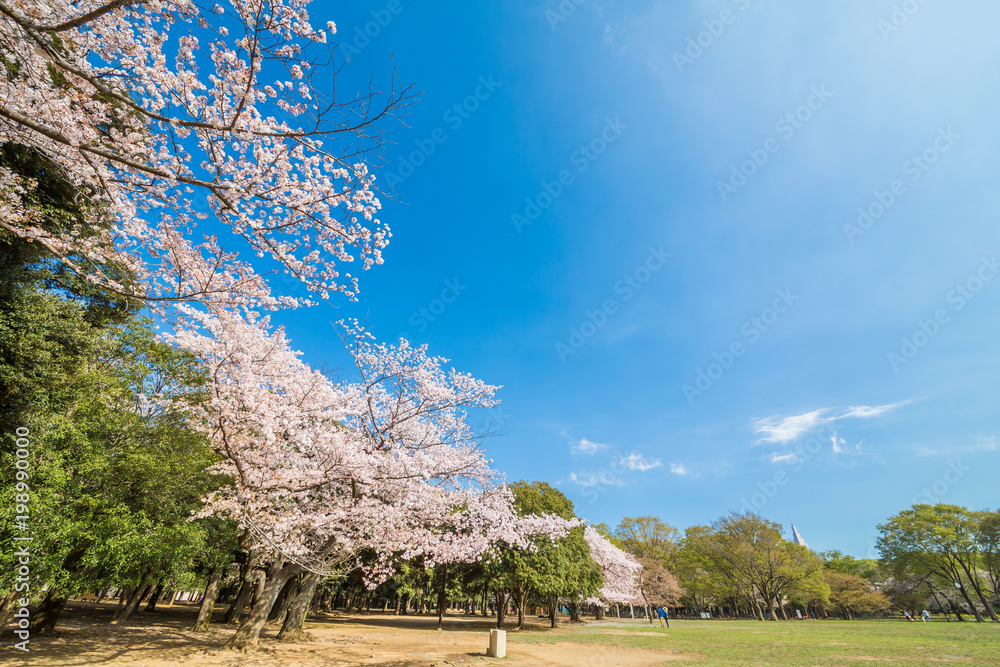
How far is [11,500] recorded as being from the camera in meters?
7.20

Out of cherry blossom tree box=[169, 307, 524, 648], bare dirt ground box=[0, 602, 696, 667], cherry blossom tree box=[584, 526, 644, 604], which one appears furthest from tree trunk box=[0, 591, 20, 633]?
cherry blossom tree box=[584, 526, 644, 604]

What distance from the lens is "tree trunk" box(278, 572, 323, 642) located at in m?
13.0


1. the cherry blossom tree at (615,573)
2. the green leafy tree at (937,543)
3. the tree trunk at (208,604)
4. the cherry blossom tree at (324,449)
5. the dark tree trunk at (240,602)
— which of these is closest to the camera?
the cherry blossom tree at (324,449)

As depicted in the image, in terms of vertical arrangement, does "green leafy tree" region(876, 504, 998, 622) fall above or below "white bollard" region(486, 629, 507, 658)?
above

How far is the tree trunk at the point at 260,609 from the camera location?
427 inches

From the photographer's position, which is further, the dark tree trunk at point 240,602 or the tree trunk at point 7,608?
the dark tree trunk at point 240,602

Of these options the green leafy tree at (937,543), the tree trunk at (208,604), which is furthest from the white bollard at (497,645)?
the green leafy tree at (937,543)

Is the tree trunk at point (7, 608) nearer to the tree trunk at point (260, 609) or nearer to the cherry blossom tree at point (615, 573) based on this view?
the tree trunk at point (260, 609)

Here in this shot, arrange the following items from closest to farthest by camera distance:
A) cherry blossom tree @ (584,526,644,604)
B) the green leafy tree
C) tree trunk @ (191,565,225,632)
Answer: tree trunk @ (191,565,225,632)
cherry blossom tree @ (584,526,644,604)
the green leafy tree

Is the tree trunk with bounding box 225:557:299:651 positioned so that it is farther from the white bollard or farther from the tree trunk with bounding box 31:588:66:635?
the white bollard

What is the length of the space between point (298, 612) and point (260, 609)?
2.83 meters

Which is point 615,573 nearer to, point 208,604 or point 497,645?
point 497,645

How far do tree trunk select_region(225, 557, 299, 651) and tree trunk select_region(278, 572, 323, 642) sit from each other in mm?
1278

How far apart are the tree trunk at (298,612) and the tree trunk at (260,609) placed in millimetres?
1278
